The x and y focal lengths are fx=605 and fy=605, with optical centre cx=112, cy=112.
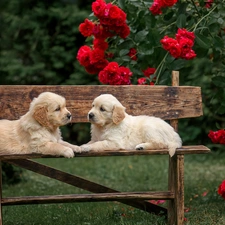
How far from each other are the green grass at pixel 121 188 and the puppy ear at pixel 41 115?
4.85ft

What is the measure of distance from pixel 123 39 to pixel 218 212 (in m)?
2.47

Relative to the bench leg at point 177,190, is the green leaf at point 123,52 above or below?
above

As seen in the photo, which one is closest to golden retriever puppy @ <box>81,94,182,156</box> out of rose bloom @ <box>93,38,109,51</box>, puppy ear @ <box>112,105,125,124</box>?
puppy ear @ <box>112,105,125,124</box>

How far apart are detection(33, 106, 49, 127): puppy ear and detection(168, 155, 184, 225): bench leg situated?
1.46 m

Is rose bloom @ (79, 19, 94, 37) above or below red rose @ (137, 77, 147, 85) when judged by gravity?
above

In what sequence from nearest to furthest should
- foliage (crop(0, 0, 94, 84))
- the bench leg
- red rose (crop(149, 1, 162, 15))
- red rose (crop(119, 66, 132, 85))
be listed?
the bench leg → red rose (crop(119, 66, 132, 85)) → red rose (crop(149, 1, 162, 15)) → foliage (crop(0, 0, 94, 84))

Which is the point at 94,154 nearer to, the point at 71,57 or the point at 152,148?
the point at 152,148

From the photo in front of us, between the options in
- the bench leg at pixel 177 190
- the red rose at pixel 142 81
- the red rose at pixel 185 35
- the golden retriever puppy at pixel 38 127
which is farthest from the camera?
the red rose at pixel 142 81

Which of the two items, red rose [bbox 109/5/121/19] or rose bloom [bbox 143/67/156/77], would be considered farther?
rose bloom [bbox 143/67/156/77]

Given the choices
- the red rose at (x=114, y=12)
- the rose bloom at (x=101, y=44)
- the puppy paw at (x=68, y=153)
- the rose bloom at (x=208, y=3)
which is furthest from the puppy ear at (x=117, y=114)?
the rose bloom at (x=208, y=3)

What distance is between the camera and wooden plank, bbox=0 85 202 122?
6520mm

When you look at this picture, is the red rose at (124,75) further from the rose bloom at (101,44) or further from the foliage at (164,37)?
the rose bloom at (101,44)

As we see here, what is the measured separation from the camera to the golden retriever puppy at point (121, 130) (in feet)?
19.7

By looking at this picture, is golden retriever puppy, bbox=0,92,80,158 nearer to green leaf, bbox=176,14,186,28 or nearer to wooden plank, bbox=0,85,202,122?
wooden plank, bbox=0,85,202,122
